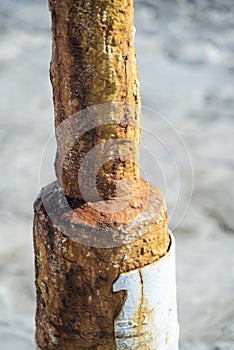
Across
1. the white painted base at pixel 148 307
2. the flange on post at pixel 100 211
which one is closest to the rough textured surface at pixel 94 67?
the flange on post at pixel 100 211

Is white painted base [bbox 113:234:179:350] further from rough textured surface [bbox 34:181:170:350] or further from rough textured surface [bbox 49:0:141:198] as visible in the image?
rough textured surface [bbox 49:0:141:198]

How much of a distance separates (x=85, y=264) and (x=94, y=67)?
10.3 inches

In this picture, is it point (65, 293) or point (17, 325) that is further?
point (17, 325)

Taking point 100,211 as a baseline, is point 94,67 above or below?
above

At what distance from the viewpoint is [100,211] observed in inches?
47.3

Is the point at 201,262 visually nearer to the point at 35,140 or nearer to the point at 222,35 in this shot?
A: the point at 35,140

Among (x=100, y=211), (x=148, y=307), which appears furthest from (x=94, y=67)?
(x=148, y=307)

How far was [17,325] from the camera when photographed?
2.64 metres

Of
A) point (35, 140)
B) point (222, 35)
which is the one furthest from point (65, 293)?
point (222, 35)

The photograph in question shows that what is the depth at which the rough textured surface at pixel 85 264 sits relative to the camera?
3.92ft

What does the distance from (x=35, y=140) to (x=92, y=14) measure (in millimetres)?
2671

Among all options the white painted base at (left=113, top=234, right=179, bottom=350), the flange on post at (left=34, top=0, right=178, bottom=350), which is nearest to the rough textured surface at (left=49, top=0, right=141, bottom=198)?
the flange on post at (left=34, top=0, right=178, bottom=350)

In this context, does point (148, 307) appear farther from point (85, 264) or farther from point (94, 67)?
point (94, 67)

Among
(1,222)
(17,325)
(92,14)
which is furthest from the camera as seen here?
(1,222)
